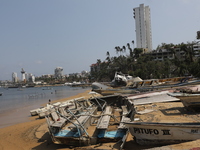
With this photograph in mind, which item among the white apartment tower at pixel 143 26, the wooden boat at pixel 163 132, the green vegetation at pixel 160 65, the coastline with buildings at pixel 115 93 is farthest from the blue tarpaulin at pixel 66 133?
the white apartment tower at pixel 143 26

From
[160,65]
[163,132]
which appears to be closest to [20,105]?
[163,132]

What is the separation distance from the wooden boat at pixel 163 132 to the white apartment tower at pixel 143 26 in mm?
110396

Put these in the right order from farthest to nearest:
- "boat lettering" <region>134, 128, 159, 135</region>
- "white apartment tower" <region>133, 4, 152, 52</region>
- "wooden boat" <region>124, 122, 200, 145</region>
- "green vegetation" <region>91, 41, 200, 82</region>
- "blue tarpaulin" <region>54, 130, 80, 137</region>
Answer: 1. "white apartment tower" <region>133, 4, 152, 52</region>
2. "green vegetation" <region>91, 41, 200, 82</region>
3. "blue tarpaulin" <region>54, 130, 80, 137</region>
4. "boat lettering" <region>134, 128, 159, 135</region>
5. "wooden boat" <region>124, 122, 200, 145</region>

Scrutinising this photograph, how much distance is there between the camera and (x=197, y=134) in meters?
5.96

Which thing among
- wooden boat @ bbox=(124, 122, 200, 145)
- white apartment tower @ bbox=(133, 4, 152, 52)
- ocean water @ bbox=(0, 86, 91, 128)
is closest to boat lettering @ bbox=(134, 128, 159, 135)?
wooden boat @ bbox=(124, 122, 200, 145)

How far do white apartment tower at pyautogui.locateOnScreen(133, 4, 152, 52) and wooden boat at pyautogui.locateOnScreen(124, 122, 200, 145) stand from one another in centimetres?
11040

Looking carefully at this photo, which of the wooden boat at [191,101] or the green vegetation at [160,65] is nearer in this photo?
the wooden boat at [191,101]

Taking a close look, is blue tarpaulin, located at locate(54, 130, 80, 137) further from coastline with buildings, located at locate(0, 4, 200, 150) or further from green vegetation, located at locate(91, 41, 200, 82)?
green vegetation, located at locate(91, 41, 200, 82)

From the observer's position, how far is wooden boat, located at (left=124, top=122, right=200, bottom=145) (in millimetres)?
6062

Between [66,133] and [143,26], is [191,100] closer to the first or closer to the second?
[66,133]

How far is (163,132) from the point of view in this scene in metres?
6.55

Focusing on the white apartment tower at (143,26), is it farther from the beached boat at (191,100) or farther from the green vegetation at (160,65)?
the beached boat at (191,100)

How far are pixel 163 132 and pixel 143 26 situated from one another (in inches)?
4474

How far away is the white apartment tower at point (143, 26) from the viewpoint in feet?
372
